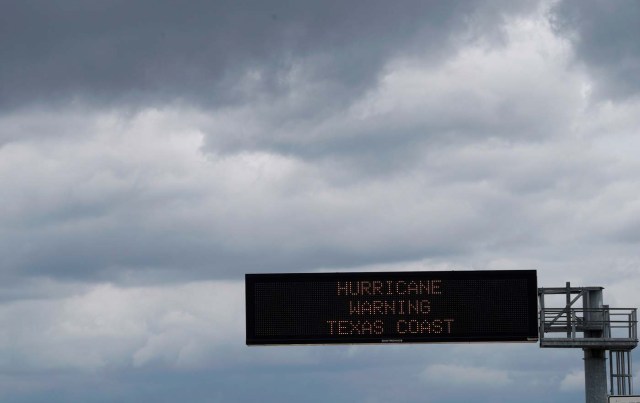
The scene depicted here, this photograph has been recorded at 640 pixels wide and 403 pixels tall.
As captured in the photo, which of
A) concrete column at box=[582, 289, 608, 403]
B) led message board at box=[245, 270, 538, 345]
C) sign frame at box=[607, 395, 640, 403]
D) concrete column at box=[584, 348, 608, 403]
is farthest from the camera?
concrete column at box=[584, 348, 608, 403]

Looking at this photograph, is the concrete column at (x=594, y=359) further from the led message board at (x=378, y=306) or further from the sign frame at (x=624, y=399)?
the led message board at (x=378, y=306)

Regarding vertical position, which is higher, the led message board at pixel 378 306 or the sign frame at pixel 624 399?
the led message board at pixel 378 306

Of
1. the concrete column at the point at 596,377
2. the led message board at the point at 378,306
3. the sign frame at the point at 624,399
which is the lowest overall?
the sign frame at the point at 624,399

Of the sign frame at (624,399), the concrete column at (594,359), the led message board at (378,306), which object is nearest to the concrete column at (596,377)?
the concrete column at (594,359)

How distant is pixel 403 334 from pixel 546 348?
19.2 feet

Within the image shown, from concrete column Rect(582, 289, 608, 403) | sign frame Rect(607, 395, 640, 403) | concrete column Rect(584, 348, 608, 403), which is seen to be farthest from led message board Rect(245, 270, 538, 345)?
sign frame Rect(607, 395, 640, 403)

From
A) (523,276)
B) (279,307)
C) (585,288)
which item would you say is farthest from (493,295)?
(279,307)

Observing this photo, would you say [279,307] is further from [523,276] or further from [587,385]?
[587,385]

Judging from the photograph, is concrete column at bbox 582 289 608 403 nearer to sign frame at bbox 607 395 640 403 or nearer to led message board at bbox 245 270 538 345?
sign frame at bbox 607 395 640 403

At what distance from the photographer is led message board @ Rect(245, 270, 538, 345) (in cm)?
4162

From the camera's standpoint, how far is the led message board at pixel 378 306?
4162 cm

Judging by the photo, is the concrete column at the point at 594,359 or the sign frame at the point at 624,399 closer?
the sign frame at the point at 624,399

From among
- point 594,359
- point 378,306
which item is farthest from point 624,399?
point 378,306

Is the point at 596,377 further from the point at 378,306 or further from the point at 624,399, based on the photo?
the point at 378,306
